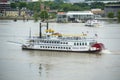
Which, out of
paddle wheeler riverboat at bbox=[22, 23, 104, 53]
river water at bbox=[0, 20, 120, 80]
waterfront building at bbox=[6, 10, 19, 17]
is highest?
paddle wheeler riverboat at bbox=[22, 23, 104, 53]

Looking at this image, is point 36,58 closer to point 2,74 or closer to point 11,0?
point 2,74

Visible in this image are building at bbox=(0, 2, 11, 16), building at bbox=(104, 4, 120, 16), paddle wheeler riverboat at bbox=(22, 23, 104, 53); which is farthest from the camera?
building at bbox=(0, 2, 11, 16)

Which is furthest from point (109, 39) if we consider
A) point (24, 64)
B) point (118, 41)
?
point (24, 64)

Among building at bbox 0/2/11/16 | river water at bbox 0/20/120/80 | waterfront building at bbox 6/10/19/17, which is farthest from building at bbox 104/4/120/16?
river water at bbox 0/20/120/80

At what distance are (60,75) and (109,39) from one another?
7586mm

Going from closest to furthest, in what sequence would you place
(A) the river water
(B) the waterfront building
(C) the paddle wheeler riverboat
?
(A) the river water
(C) the paddle wheeler riverboat
(B) the waterfront building

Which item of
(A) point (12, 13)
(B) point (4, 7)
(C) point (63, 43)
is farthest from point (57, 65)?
(B) point (4, 7)

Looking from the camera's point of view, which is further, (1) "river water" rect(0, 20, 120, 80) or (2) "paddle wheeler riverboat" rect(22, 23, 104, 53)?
(2) "paddle wheeler riverboat" rect(22, 23, 104, 53)

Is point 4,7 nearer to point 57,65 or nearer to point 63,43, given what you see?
point 63,43

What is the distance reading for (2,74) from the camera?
9.27 meters

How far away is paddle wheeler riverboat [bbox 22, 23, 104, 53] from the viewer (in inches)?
520

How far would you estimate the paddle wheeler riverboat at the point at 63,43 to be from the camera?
13203 millimetres

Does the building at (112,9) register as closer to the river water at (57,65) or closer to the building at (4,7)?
the building at (4,7)

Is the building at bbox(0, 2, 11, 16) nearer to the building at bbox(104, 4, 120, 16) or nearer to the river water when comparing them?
the building at bbox(104, 4, 120, 16)
